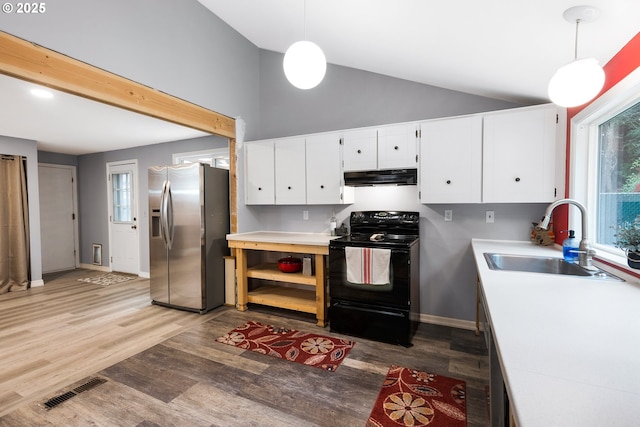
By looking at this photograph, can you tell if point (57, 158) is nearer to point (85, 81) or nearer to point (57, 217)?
point (57, 217)

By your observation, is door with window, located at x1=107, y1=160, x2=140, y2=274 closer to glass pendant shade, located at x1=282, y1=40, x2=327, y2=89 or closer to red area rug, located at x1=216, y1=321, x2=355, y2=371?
red area rug, located at x1=216, y1=321, x2=355, y2=371

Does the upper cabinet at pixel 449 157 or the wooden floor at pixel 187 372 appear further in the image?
the upper cabinet at pixel 449 157

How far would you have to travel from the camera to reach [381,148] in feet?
9.96

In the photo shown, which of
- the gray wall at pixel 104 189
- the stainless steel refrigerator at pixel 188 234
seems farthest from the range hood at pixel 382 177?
the gray wall at pixel 104 189

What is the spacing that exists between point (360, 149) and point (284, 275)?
161 cm

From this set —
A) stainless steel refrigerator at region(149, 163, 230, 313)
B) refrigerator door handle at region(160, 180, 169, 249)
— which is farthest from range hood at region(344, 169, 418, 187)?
refrigerator door handle at region(160, 180, 169, 249)

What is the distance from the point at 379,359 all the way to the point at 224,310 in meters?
2.04

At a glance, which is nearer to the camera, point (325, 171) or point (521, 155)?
point (521, 155)

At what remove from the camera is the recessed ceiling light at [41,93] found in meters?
3.01

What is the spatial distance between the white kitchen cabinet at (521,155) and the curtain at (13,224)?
21.1 ft

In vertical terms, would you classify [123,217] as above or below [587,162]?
below

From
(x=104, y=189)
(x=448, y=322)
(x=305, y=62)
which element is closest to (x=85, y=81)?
(x=305, y=62)

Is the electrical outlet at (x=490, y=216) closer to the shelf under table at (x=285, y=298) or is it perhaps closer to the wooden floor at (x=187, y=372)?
the wooden floor at (x=187, y=372)

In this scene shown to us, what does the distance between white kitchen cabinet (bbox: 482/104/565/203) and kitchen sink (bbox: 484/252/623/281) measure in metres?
0.63
